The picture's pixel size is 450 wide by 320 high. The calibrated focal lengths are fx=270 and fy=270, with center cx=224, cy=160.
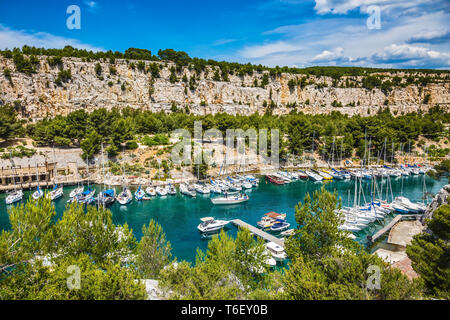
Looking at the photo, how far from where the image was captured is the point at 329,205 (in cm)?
1672

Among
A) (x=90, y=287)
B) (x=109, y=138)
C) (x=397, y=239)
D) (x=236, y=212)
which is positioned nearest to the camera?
(x=90, y=287)

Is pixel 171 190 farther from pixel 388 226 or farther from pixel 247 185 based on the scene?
pixel 388 226

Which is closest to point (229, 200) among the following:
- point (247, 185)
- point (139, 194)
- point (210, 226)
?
point (247, 185)

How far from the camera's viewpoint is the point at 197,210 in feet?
109

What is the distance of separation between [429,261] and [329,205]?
5.51 m

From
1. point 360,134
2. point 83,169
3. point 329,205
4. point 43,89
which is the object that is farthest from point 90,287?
point 43,89

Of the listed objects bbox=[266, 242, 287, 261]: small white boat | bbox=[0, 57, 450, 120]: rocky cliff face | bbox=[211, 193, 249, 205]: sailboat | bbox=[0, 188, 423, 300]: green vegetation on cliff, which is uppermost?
bbox=[0, 57, 450, 120]: rocky cliff face

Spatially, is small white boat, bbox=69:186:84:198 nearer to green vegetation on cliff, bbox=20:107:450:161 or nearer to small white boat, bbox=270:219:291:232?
green vegetation on cliff, bbox=20:107:450:161

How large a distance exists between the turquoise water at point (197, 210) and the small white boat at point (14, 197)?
32.6 inches

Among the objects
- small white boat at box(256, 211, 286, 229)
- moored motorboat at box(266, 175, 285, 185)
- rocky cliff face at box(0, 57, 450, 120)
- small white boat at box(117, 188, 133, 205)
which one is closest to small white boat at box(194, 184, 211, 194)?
small white boat at box(117, 188, 133, 205)

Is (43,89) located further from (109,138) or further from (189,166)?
(189,166)

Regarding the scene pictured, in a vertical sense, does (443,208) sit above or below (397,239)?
above

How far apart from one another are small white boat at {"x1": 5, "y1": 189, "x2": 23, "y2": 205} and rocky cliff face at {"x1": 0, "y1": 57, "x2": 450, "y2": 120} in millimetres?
Answer: 32980

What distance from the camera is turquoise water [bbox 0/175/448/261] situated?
1021 inches
